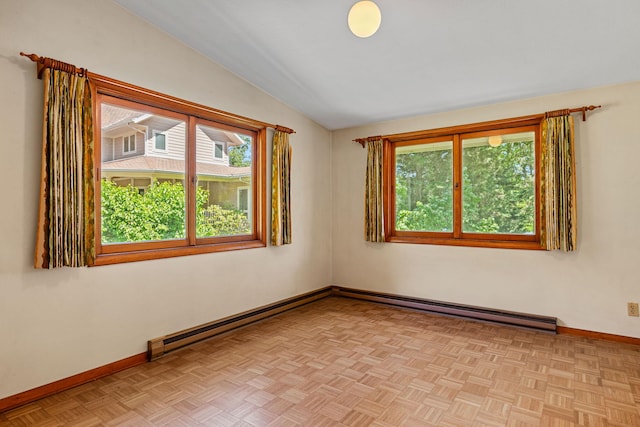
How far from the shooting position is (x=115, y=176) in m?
2.95

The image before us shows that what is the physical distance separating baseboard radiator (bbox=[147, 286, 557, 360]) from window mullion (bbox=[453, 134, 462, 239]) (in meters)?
0.92

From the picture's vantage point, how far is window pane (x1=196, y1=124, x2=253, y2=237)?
3.68 meters

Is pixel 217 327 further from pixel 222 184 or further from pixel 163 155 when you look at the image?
pixel 163 155

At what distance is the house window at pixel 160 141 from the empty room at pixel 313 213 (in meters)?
0.03

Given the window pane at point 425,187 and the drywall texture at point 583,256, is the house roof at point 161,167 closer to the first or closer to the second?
the window pane at point 425,187

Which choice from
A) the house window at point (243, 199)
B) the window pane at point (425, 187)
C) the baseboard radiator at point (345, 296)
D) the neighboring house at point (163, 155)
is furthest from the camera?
the window pane at point (425, 187)

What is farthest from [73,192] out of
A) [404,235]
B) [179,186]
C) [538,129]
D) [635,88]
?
[635,88]

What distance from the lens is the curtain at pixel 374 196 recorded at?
189 inches

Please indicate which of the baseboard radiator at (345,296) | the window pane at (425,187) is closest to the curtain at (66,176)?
the baseboard radiator at (345,296)

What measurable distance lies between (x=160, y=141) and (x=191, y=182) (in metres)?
0.48

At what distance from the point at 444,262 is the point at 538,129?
1.83m

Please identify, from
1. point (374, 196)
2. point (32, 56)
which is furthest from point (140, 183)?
point (374, 196)

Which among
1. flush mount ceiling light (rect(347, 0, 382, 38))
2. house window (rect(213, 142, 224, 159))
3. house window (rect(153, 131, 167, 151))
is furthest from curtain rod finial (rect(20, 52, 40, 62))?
flush mount ceiling light (rect(347, 0, 382, 38))

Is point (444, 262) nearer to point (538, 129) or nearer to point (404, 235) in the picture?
Answer: point (404, 235)
